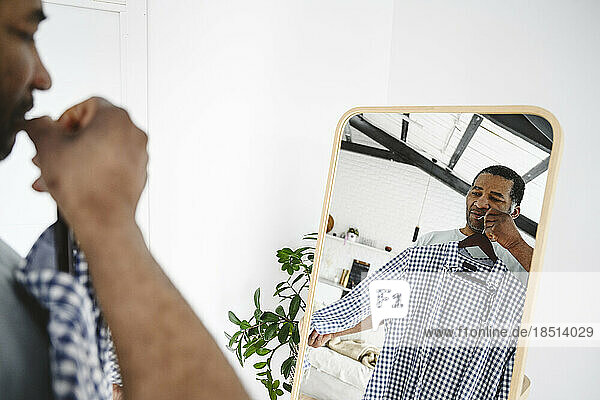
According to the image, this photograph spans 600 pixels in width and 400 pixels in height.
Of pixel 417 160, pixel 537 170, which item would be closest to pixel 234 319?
pixel 417 160

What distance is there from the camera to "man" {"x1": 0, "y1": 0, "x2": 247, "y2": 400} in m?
0.24

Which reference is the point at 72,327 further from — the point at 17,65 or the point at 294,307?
the point at 294,307

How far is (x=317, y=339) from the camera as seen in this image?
1515 millimetres

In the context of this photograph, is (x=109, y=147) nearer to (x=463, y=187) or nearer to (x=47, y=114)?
(x=47, y=114)

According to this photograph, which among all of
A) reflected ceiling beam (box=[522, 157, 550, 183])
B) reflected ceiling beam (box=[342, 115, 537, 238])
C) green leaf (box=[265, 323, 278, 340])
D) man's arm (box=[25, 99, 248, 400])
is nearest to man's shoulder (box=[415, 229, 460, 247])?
reflected ceiling beam (box=[342, 115, 537, 238])

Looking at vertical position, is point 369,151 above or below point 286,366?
above

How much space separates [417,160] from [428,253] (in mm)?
242

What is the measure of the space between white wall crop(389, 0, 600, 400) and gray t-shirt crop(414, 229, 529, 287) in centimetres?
39

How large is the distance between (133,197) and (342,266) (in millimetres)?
1238

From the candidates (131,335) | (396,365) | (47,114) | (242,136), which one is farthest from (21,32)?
(242,136)

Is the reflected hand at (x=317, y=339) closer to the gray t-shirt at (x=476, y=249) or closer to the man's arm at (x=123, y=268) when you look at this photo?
the gray t-shirt at (x=476, y=249)

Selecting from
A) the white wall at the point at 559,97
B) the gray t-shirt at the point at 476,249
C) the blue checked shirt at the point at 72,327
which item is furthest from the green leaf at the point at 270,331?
the blue checked shirt at the point at 72,327

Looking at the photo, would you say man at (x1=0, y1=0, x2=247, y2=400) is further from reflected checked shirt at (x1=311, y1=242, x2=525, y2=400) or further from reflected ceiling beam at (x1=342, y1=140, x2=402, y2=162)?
reflected ceiling beam at (x1=342, y1=140, x2=402, y2=162)

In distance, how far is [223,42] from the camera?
4.98 feet
